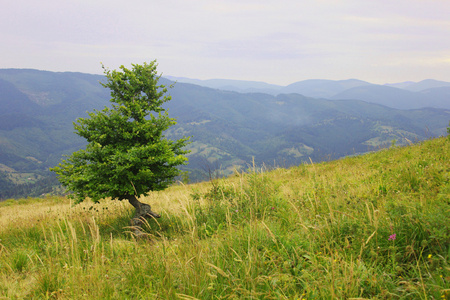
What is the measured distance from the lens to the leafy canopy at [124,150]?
7262 mm

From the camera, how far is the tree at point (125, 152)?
7262mm

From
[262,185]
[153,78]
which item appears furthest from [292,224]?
[153,78]

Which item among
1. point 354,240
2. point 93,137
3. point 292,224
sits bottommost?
point 292,224

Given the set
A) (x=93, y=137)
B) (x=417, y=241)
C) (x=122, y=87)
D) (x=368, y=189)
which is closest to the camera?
(x=417, y=241)

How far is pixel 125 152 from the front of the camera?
7.66 m

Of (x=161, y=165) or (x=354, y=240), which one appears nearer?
(x=354, y=240)

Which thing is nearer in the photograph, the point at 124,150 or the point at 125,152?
the point at 125,152

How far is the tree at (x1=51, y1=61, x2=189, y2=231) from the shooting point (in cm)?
726

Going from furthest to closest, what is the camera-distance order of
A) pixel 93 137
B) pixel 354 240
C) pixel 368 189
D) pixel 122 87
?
pixel 122 87, pixel 93 137, pixel 368 189, pixel 354 240

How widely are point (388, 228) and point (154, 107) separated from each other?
785 cm

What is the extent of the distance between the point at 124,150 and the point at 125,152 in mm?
207

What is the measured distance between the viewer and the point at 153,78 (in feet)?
30.3

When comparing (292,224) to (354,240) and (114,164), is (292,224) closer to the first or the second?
(354,240)

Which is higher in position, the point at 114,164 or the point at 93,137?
the point at 93,137
